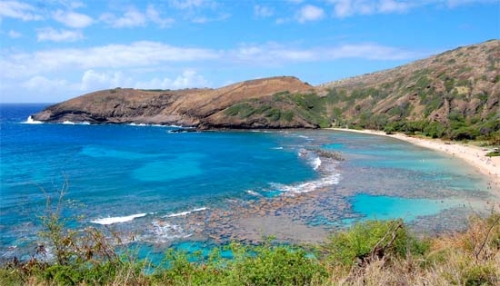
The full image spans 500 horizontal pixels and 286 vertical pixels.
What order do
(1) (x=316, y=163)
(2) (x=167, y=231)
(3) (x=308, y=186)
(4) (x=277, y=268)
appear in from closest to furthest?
(4) (x=277, y=268), (2) (x=167, y=231), (3) (x=308, y=186), (1) (x=316, y=163)

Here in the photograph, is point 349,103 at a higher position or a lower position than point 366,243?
higher

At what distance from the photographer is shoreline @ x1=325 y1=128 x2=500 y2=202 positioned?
46.1 metres

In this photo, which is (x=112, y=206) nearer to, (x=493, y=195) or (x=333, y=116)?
(x=493, y=195)

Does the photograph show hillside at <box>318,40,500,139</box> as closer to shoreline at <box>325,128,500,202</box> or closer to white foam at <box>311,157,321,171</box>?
shoreline at <box>325,128,500,202</box>

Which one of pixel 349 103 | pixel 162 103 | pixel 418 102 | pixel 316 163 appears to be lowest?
pixel 316 163

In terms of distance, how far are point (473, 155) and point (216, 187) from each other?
40734mm

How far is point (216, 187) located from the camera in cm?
4472

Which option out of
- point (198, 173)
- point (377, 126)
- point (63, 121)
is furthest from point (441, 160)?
point (63, 121)

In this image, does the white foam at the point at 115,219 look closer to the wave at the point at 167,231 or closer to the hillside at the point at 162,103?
the wave at the point at 167,231

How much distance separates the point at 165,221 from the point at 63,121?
A: 137479 mm

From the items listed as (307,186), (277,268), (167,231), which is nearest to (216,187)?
(307,186)

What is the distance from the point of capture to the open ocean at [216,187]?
31844mm

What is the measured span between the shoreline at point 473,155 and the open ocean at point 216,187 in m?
1.45

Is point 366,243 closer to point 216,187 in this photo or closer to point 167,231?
point 167,231
